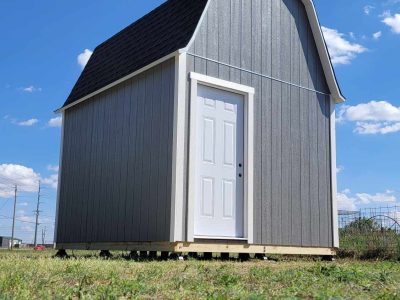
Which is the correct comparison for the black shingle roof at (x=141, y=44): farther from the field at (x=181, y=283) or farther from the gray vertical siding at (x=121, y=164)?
the field at (x=181, y=283)

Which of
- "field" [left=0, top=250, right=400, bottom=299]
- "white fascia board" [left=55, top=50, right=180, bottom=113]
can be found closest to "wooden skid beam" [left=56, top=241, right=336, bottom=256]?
"field" [left=0, top=250, right=400, bottom=299]

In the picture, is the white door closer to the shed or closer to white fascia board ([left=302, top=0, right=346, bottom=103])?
the shed

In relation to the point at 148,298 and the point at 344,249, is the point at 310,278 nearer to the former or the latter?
the point at 148,298

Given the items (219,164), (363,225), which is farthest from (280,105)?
(363,225)

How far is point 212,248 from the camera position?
309 inches

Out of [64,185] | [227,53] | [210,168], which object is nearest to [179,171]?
[210,168]

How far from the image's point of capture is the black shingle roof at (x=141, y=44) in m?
8.55

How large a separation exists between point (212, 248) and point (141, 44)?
163 inches

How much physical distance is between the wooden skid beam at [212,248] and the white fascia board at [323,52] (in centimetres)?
296

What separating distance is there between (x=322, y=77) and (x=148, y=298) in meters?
7.47

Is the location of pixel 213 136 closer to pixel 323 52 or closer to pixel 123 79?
pixel 123 79

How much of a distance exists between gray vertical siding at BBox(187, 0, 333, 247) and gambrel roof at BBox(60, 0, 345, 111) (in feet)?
0.57

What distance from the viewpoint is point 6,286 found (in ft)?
13.1

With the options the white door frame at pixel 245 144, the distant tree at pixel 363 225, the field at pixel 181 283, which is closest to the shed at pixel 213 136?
the white door frame at pixel 245 144
